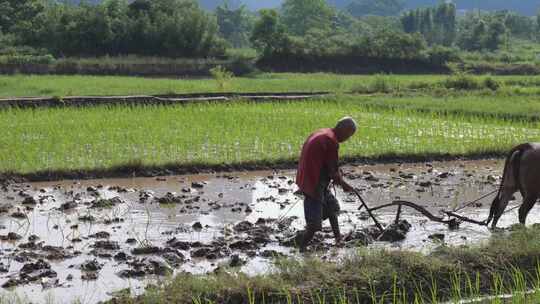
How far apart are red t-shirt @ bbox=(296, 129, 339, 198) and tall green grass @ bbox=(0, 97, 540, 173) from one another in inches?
189

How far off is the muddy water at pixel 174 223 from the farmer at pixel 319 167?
37 centimetres

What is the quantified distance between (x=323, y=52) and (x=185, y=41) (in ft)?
22.3

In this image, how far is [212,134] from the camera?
13578 mm

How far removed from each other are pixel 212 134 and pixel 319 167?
Result: 701cm

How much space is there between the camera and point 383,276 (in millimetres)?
5730

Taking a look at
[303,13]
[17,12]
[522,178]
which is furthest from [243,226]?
[303,13]

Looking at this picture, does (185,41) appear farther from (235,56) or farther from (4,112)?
(4,112)

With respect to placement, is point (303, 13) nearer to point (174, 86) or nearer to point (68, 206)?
point (174, 86)

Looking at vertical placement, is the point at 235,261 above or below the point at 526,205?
below

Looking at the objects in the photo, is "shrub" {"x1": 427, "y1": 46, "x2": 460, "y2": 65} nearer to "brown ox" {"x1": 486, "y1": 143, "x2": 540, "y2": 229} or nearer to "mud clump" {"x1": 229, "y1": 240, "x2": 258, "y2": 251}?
"brown ox" {"x1": 486, "y1": 143, "x2": 540, "y2": 229}

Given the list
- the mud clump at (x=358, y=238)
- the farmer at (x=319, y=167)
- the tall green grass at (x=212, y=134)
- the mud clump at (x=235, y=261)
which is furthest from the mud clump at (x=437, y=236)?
the tall green grass at (x=212, y=134)

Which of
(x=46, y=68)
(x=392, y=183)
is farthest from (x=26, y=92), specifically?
(x=392, y=183)

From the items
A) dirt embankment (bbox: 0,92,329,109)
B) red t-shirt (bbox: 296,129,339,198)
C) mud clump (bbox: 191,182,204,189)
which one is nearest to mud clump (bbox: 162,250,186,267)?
red t-shirt (bbox: 296,129,339,198)

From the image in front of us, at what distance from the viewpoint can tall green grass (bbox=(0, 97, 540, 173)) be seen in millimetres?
11625
